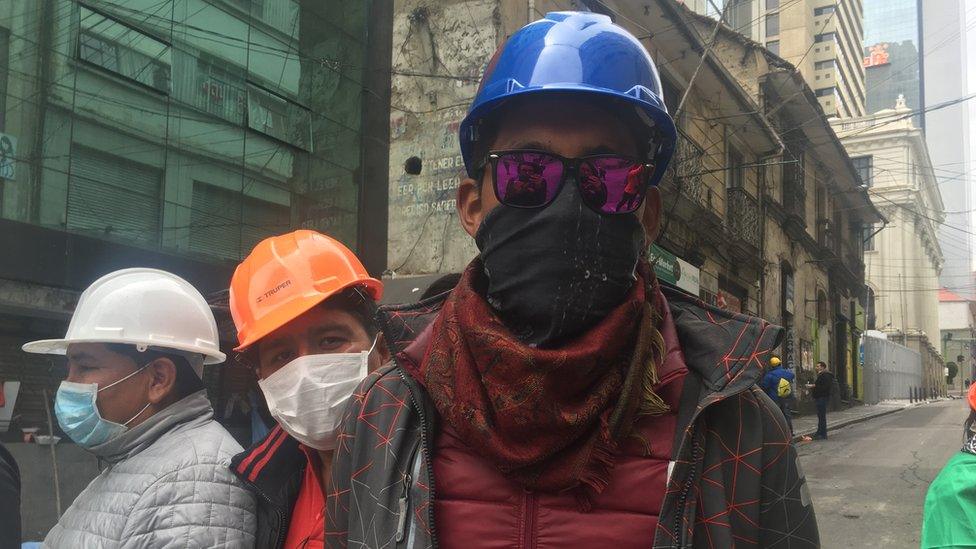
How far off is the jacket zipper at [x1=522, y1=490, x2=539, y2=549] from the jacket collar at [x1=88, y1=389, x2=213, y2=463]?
55.8 inches

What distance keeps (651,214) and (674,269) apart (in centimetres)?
1462

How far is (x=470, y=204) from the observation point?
5.29 ft

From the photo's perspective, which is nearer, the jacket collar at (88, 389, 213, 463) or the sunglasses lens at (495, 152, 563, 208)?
the sunglasses lens at (495, 152, 563, 208)

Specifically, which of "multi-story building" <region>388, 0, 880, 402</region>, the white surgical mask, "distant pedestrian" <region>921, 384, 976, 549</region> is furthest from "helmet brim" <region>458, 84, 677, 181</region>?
"multi-story building" <region>388, 0, 880, 402</region>

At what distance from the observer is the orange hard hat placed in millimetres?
2373

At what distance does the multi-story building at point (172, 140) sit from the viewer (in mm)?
6723

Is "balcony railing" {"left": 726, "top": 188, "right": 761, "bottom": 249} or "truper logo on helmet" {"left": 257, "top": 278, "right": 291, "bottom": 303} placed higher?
"balcony railing" {"left": 726, "top": 188, "right": 761, "bottom": 249}

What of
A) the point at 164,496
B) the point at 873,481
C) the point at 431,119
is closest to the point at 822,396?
the point at 873,481

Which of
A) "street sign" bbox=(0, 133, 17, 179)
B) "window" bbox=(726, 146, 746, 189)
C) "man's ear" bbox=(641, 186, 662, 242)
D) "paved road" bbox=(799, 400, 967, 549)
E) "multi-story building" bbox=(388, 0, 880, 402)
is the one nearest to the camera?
"man's ear" bbox=(641, 186, 662, 242)

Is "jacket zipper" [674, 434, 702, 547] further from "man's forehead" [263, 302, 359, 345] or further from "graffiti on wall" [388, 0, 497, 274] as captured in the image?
"graffiti on wall" [388, 0, 497, 274]

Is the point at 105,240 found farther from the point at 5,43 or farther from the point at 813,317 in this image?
the point at 813,317

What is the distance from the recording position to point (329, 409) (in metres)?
2.28

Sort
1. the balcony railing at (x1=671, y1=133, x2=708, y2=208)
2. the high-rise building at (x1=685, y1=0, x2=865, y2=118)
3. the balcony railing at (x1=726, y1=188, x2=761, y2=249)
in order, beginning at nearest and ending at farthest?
the balcony railing at (x1=671, y1=133, x2=708, y2=208), the balcony railing at (x1=726, y1=188, x2=761, y2=249), the high-rise building at (x1=685, y1=0, x2=865, y2=118)

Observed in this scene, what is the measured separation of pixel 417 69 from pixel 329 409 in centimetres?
948
